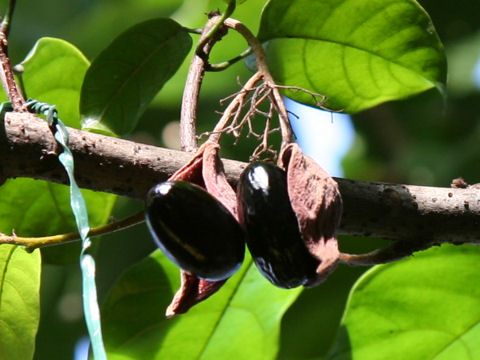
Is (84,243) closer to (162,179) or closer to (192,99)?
(162,179)

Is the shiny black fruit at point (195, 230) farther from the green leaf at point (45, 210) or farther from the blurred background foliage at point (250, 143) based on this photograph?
the blurred background foliage at point (250, 143)

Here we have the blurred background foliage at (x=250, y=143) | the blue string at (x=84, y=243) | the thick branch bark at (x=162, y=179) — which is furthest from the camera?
the blurred background foliage at (x=250, y=143)

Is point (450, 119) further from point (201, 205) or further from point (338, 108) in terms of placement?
point (201, 205)

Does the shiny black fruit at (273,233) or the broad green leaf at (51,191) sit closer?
the shiny black fruit at (273,233)

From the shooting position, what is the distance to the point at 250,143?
235 centimetres

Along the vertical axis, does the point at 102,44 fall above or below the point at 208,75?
above

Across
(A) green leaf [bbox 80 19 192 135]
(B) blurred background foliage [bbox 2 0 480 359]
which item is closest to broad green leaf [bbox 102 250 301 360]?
(A) green leaf [bbox 80 19 192 135]

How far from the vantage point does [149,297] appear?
130 centimetres

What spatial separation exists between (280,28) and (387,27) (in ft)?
0.45

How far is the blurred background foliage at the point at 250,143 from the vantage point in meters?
1.92

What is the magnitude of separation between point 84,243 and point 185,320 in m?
0.54

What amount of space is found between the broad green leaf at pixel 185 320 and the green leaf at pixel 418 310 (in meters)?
0.10

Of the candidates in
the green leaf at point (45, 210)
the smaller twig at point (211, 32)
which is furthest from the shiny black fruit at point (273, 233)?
the green leaf at point (45, 210)

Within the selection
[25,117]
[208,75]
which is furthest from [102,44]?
[25,117]
